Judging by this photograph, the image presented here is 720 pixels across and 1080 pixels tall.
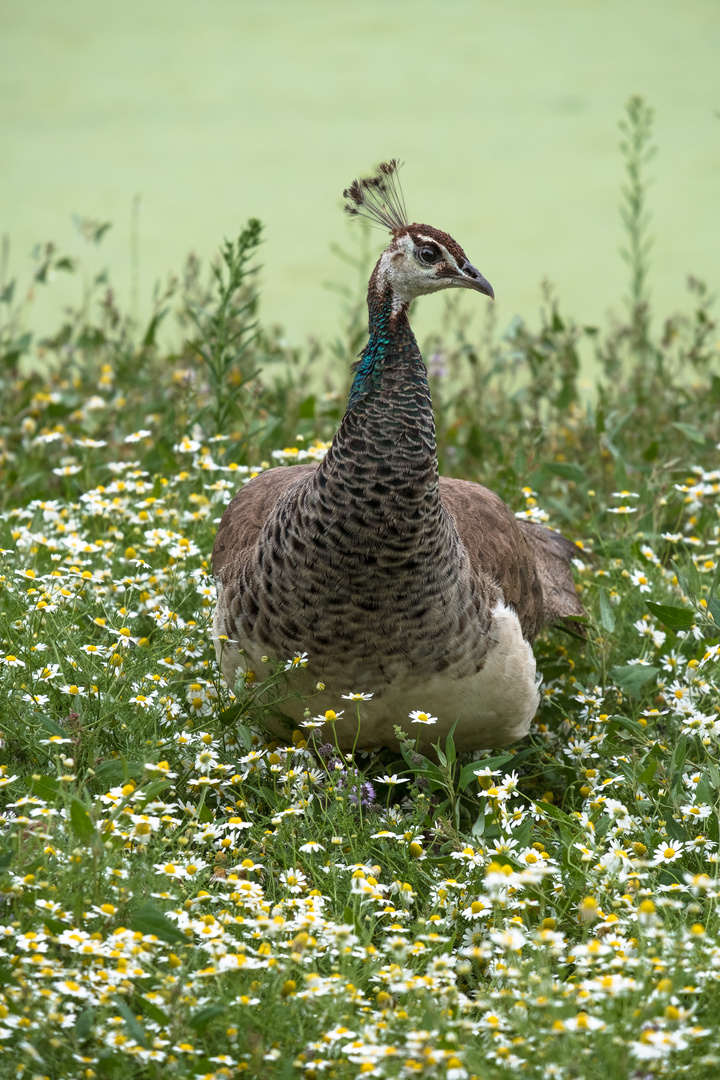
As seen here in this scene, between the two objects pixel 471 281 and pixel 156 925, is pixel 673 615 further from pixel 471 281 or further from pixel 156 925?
pixel 156 925

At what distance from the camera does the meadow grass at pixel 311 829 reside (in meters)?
1.87

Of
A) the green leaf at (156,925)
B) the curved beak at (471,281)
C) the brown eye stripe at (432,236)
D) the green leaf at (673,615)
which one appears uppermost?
the brown eye stripe at (432,236)

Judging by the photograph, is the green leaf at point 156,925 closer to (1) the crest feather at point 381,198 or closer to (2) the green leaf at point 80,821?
(2) the green leaf at point 80,821

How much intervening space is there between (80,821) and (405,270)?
1528 mm

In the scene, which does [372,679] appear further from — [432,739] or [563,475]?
[563,475]

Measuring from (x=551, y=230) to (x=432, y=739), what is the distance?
493 centimetres

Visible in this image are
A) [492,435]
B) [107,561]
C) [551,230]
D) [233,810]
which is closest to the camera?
[233,810]

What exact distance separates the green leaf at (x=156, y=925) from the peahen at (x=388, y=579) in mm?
904

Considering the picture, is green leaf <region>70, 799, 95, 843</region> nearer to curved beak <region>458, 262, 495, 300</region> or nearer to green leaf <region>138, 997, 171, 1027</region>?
green leaf <region>138, 997, 171, 1027</region>

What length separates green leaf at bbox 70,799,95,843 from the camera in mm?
2033

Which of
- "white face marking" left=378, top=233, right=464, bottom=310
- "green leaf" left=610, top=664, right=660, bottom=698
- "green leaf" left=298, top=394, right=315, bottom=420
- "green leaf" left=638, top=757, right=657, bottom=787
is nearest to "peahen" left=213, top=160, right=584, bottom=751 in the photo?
"white face marking" left=378, top=233, right=464, bottom=310

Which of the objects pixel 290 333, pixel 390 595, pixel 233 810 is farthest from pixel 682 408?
pixel 233 810

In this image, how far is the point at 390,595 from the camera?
276cm

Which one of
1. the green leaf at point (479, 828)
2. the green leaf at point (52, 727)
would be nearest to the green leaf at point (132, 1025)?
the green leaf at point (52, 727)
